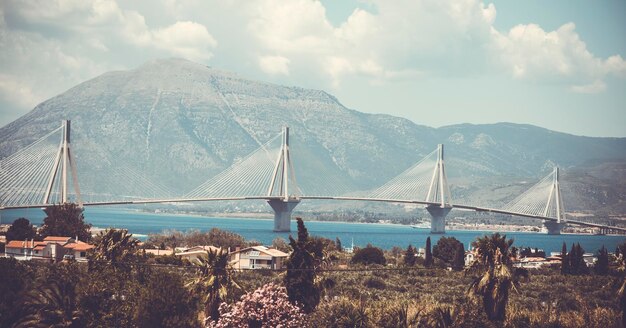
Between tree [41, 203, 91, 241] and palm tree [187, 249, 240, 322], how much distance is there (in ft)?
149

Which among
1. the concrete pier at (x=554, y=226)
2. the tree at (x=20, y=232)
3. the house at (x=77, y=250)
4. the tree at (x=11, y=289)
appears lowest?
the tree at (x=11, y=289)

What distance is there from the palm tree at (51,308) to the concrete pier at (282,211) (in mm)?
117401

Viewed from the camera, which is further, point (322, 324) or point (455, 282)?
point (455, 282)

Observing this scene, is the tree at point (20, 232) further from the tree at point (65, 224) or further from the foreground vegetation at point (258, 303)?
the foreground vegetation at point (258, 303)

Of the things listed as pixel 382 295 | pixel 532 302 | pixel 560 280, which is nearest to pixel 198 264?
pixel 382 295

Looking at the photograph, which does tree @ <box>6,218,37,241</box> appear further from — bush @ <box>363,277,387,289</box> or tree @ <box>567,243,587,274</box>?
tree @ <box>567,243,587,274</box>

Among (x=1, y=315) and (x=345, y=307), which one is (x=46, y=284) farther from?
(x=345, y=307)

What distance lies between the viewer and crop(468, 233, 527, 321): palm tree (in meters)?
37.0

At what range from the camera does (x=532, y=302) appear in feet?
162

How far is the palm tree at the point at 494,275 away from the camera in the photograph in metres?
37.0

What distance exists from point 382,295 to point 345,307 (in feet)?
45.8

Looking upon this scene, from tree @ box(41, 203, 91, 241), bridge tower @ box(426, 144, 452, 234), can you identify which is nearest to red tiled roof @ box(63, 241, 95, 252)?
tree @ box(41, 203, 91, 241)

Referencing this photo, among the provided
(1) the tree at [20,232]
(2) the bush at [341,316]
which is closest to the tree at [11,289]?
(2) the bush at [341,316]

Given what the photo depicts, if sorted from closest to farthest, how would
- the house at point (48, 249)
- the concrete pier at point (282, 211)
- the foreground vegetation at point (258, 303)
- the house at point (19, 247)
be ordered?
the foreground vegetation at point (258, 303) → the house at point (48, 249) → the house at point (19, 247) → the concrete pier at point (282, 211)
